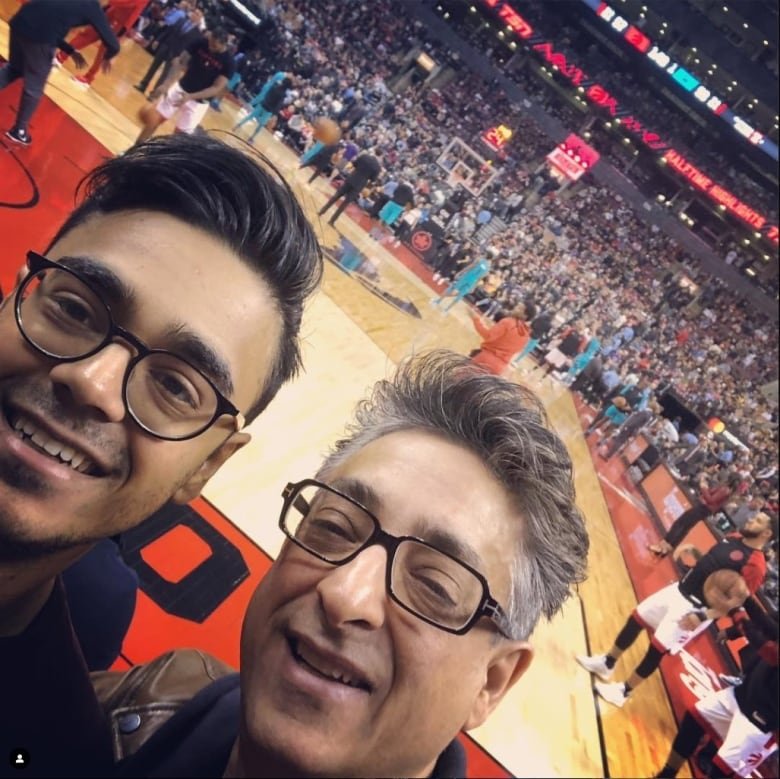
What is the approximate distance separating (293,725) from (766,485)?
31.0 ft

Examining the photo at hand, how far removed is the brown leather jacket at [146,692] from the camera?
3.32 ft

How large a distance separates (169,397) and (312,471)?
1845mm

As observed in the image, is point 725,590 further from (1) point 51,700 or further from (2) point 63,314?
(2) point 63,314

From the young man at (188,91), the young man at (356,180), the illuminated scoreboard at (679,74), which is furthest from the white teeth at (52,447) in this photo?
the illuminated scoreboard at (679,74)

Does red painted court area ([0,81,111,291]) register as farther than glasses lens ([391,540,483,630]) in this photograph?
Yes

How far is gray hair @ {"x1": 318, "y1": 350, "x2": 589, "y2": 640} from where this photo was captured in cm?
94

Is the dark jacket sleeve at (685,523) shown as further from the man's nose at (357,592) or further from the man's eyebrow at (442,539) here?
the man's nose at (357,592)

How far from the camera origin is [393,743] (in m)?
0.77

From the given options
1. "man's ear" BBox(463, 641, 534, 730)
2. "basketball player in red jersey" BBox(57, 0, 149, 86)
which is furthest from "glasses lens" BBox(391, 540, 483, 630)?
"basketball player in red jersey" BBox(57, 0, 149, 86)

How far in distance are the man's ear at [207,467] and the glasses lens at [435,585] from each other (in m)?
0.34

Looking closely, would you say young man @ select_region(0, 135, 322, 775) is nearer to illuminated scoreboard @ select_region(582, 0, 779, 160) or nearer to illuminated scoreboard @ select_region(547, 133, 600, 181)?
illuminated scoreboard @ select_region(582, 0, 779, 160)

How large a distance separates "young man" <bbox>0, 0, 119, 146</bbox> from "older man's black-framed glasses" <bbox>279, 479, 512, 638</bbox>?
1.71m

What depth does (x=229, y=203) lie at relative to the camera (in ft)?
3.18

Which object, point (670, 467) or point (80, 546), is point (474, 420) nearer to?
point (80, 546)
